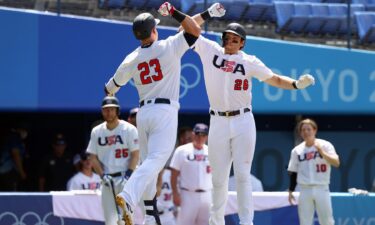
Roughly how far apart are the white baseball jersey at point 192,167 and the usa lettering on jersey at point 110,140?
74.2 inches

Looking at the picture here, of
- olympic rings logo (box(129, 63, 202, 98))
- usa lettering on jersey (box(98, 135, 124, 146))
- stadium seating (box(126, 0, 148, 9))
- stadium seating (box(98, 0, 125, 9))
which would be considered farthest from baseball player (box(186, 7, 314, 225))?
stadium seating (box(98, 0, 125, 9))

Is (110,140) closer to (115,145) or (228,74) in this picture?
(115,145)

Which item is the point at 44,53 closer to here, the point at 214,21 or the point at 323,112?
the point at 214,21

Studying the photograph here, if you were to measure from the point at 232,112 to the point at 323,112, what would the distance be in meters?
6.00

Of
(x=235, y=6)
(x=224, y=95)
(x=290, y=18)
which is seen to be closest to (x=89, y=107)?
(x=235, y=6)

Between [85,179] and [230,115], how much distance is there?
14.9 ft

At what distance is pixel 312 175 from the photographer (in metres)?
11.3

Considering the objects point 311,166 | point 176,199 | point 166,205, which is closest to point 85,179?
point 166,205

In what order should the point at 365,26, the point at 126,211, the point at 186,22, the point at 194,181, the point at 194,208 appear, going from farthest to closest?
the point at 365,26 < the point at 194,181 < the point at 194,208 < the point at 186,22 < the point at 126,211

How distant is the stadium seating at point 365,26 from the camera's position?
49.5 ft

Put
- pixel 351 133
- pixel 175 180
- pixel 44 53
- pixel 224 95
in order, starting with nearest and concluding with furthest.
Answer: pixel 224 95, pixel 175 180, pixel 44 53, pixel 351 133

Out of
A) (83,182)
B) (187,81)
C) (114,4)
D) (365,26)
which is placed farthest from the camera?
(365,26)

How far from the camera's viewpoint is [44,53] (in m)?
13.0

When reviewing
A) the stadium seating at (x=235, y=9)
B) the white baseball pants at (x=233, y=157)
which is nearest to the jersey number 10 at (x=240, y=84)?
the white baseball pants at (x=233, y=157)
